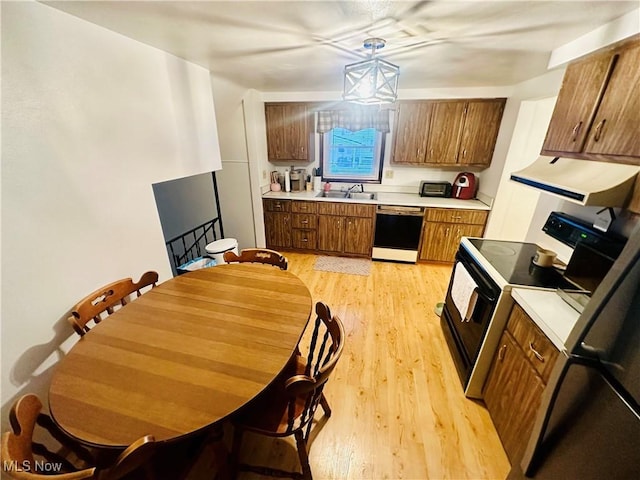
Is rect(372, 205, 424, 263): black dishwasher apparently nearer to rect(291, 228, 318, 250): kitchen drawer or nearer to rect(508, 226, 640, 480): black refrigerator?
rect(291, 228, 318, 250): kitchen drawer

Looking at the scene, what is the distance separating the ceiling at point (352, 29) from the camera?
45.0 inches

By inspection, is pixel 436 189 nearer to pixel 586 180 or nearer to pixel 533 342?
pixel 586 180

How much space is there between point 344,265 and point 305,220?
33.4 inches

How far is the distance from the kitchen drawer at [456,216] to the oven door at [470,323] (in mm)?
1249

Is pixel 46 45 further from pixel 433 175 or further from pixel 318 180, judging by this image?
pixel 433 175

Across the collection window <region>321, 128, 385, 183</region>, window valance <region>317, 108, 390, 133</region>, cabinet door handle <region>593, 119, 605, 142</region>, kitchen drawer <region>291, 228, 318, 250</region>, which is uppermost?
window valance <region>317, 108, 390, 133</region>

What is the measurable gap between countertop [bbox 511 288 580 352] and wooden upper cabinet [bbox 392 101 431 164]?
2415 millimetres

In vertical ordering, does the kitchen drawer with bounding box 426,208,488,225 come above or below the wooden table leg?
above

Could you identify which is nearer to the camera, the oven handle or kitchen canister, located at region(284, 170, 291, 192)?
the oven handle

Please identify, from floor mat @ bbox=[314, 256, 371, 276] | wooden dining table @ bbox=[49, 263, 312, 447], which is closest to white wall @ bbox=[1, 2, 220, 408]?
wooden dining table @ bbox=[49, 263, 312, 447]

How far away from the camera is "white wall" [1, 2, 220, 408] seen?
3.67 ft

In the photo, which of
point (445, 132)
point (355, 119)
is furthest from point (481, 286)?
point (355, 119)

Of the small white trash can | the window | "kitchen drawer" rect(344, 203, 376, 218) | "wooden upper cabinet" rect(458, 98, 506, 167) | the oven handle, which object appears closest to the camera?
the oven handle

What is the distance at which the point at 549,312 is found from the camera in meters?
1.25
